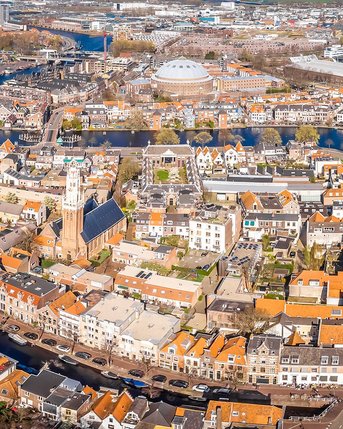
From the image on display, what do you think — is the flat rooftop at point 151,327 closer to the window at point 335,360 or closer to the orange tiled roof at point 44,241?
the window at point 335,360

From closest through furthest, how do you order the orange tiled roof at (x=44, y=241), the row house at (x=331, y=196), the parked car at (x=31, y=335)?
the parked car at (x=31, y=335)
the orange tiled roof at (x=44, y=241)
the row house at (x=331, y=196)

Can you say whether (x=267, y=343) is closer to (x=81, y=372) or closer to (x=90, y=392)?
(x=90, y=392)

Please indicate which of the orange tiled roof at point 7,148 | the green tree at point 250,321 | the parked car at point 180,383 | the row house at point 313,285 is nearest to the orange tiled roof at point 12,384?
the parked car at point 180,383

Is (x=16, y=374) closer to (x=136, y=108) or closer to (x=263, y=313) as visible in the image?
(x=263, y=313)

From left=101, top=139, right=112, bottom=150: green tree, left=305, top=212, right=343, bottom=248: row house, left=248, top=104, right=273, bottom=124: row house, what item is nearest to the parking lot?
left=305, top=212, right=343, bottom=248: row house

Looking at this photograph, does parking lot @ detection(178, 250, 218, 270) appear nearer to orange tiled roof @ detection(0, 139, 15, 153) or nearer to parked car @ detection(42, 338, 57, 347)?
parked car @ detection(42, 338, 57, 347)

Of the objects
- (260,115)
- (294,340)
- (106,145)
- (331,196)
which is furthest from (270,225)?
(260,115)
